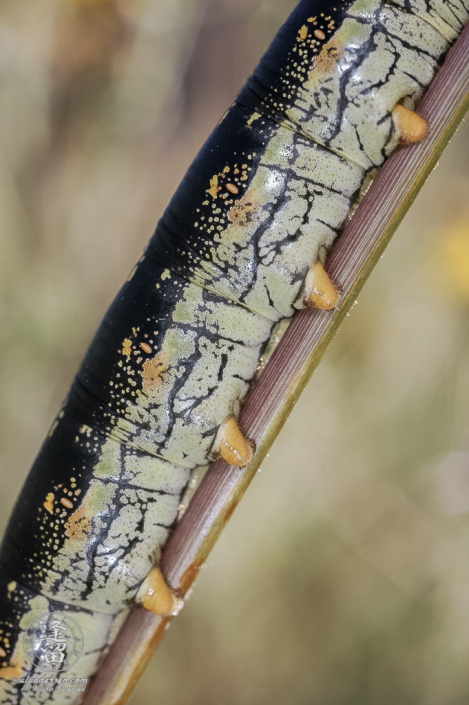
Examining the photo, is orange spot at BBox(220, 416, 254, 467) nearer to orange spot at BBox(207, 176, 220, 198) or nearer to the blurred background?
orange spot at BBox(207, 176, 220, 198)

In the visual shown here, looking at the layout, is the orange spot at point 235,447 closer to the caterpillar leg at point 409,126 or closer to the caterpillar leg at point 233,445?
the caterpillar leg at point 233,445

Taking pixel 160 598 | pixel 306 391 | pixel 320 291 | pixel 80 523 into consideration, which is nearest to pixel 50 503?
pixel 80 523

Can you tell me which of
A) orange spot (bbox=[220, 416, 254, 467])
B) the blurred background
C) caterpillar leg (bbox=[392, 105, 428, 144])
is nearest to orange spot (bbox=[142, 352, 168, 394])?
orange spot (bbox=[220, 416, 254, 467])

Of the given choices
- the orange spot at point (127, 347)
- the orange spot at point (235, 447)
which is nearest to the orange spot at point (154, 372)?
the orange spot at point (127, 347)

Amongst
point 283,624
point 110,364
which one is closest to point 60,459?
point 110,364

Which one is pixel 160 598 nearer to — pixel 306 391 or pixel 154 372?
pixel 154 372

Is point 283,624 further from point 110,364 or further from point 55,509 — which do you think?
point 110,364

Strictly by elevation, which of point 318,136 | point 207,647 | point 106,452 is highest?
point 318,136
